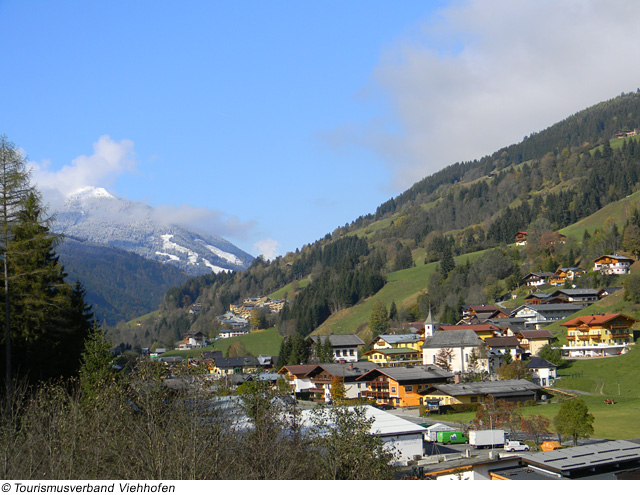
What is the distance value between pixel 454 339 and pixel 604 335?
18.5m

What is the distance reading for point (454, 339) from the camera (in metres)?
88.3

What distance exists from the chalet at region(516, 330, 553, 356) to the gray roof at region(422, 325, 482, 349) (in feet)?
24.8

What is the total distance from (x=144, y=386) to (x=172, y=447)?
668 cm

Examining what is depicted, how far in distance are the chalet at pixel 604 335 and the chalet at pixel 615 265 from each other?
36.5 meters

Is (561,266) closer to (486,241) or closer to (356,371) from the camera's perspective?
(486,241)

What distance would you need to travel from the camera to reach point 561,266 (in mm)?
137500

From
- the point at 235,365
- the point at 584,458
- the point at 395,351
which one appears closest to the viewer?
the point at 584,458

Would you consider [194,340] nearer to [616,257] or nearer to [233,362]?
[233,362]

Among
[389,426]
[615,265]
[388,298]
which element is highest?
[615,265]

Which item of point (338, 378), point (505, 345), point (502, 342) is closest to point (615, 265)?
point (502, 342)

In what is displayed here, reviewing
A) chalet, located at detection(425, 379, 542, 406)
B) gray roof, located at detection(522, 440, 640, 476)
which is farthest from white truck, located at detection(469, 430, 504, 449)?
chalet, located at detection(425, 379, 542, 406)

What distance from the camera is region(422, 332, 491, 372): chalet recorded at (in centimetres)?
8544

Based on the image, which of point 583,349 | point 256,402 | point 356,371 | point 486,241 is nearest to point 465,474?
point 256,402

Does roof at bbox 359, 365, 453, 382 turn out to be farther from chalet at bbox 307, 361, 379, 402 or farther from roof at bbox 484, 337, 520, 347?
roof at bbox 484, 337, 520, 347
